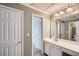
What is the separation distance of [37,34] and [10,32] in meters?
0.51

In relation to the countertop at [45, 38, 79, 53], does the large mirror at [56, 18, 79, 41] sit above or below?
above

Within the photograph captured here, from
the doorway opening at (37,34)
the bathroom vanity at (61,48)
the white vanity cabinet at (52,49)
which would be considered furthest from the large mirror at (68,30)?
the doorway opening at (37,34)

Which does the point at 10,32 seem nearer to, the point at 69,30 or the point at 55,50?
the point at 55,50

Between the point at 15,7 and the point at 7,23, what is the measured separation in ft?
1.03

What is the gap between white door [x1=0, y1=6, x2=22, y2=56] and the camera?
139cm

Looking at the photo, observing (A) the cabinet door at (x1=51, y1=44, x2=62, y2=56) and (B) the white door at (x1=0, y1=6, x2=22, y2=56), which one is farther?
(A) the cabinet door at (x1=51, y1=44, x2=62, y2=56)

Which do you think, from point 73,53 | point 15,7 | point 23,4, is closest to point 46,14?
point 23,4

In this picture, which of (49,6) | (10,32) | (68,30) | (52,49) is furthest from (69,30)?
(10,32)

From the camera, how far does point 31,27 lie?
1.55 m

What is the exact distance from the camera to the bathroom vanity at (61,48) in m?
1.47

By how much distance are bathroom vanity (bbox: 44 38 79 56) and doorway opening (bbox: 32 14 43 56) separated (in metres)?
0.12

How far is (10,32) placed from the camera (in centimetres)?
143

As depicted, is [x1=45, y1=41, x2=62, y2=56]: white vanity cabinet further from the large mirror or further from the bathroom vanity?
the large mirror

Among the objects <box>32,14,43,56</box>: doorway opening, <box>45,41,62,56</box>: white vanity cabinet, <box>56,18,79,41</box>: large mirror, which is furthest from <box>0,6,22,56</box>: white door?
<box>56,18,79,41</box>: large mirror
